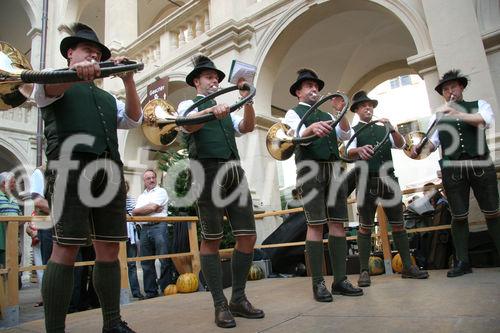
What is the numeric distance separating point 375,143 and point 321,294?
1811 mm

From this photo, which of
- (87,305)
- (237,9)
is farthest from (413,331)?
(237,9)

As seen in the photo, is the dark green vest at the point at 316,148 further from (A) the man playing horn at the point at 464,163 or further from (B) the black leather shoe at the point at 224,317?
(B) the black leather shoe at the point at 224,317

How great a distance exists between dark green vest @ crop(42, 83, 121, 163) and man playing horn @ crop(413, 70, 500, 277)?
3.08 meters

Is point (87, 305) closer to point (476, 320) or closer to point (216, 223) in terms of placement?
point (216, 223)

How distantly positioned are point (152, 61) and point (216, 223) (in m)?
8.08

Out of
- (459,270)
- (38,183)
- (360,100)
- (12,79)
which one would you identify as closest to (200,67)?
(12,79)

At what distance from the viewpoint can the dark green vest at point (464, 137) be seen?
12.8 ft

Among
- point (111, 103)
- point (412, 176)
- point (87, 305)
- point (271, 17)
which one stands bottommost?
point (87, 305)

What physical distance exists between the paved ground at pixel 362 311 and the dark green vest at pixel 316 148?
46.7 inches

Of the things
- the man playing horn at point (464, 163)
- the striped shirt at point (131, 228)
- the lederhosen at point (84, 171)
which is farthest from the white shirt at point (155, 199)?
the man playing horn at point (464, 163)

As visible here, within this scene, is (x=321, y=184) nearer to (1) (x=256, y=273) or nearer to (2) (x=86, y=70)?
(2) (x=86, y=70)

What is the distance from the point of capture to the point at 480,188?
12.8ft

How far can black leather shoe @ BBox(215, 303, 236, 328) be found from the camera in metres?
2.51

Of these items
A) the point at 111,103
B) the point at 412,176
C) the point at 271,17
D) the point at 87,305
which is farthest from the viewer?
the point at 412,176
